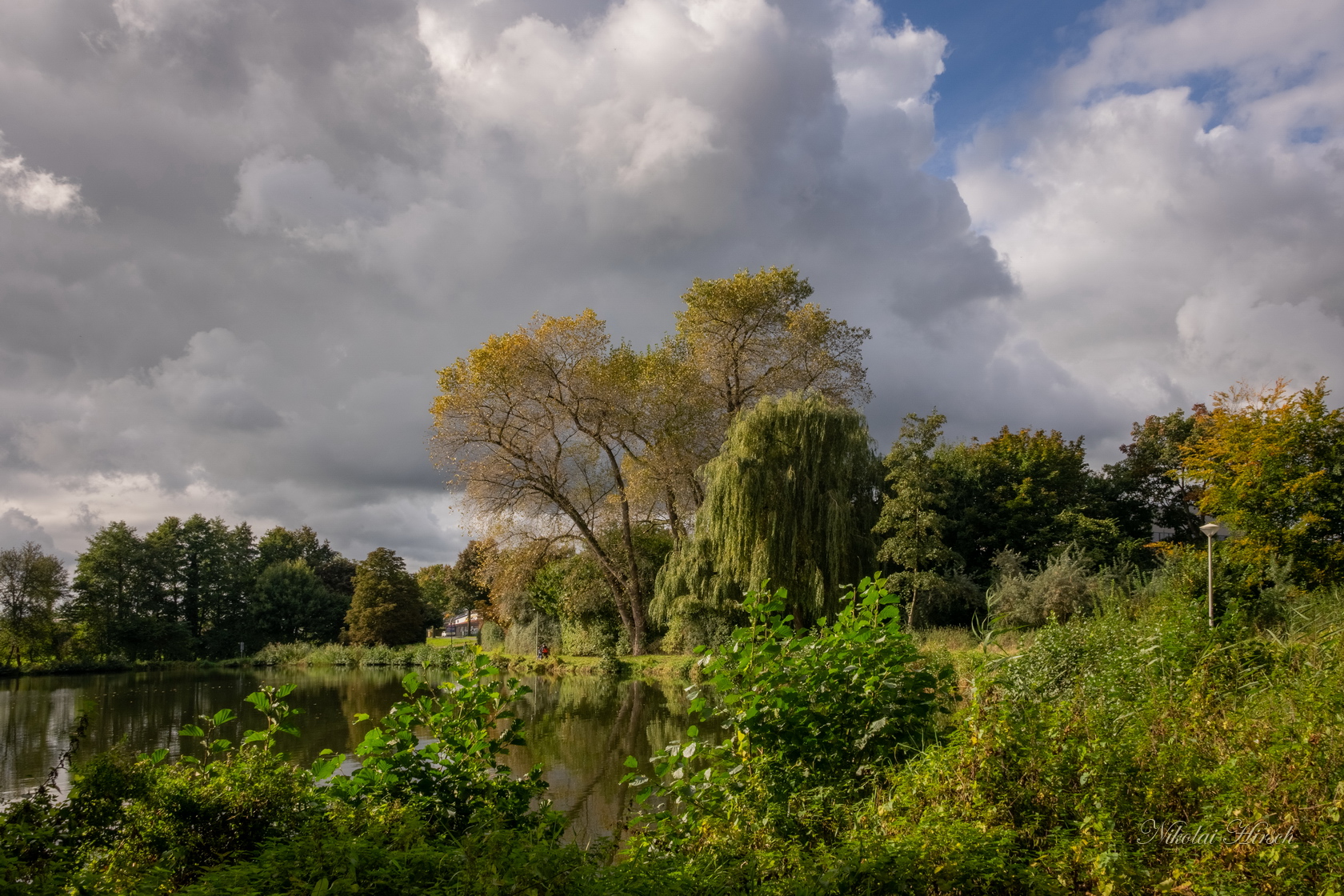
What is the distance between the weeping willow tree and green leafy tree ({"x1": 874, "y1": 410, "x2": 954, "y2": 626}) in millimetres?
750

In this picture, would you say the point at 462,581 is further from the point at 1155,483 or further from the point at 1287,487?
the point at 1287,487

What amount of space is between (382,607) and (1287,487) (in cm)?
3630

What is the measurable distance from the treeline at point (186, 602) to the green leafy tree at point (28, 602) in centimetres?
4

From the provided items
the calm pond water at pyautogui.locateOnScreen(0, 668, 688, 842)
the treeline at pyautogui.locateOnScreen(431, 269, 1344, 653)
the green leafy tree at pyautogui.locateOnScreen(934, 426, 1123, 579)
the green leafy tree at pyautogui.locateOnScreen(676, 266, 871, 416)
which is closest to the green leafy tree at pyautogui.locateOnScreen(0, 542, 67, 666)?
the calm pond water at pyautogui.locateOnScreen(0, 668, 688, 842)

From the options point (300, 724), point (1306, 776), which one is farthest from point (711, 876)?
point (300, 724)

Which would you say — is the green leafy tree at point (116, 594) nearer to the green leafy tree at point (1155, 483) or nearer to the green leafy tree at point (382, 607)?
the green leafy tree at point (382, 607)

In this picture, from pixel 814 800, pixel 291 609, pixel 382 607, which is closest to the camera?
pixel 814 800

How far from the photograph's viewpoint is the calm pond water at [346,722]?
8.66 metres

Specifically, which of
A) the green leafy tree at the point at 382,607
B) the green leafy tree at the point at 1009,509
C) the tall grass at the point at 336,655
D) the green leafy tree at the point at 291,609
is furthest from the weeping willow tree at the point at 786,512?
the green leafy tree at the point at 291,609

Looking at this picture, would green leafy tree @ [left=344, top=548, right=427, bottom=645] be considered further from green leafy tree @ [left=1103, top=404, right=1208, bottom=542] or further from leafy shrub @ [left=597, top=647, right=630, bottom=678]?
green leafy tree @ [left=1103, top=404, right=1208, bottom=542]

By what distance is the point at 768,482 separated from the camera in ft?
62.2

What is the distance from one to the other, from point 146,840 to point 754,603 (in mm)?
2804

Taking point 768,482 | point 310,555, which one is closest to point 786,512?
point 768,482

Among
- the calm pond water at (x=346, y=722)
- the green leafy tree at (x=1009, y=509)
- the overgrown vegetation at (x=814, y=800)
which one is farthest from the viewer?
the green leafy tree at (x=1009, y=509)
